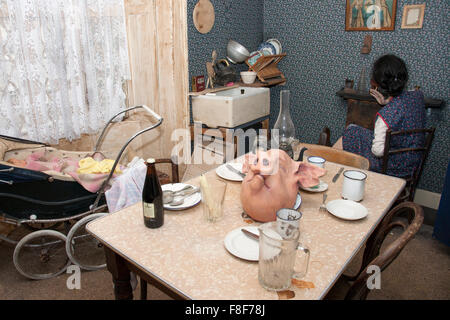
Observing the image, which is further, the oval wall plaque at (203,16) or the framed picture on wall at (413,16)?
the oval wall plaque at (203,16)

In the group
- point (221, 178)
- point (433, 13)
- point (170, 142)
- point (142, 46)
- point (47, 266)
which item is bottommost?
point (47, 266)

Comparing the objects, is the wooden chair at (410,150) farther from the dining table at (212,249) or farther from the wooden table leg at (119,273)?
the wooden table leg at (119,273)

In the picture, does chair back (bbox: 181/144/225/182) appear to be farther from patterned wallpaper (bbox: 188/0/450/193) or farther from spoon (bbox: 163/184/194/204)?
spoon (bbox: 163/184/194/204)

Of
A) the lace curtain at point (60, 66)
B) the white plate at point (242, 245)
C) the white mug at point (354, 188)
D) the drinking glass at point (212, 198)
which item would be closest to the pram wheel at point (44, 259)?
the lace curtain at point (60, 66)

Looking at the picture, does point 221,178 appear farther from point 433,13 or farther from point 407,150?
point 433,13

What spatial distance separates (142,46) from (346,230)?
2441mm

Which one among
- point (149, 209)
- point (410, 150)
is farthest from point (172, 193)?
Answer: point (410, 150)

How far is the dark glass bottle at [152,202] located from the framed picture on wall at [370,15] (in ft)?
9.18

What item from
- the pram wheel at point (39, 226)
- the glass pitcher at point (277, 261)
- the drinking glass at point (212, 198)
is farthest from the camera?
the pram wheel at point (39, 226)

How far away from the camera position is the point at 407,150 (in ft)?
7.92

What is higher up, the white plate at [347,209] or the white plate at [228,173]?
the white plate at [228,173]

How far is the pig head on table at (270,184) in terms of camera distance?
1.20m

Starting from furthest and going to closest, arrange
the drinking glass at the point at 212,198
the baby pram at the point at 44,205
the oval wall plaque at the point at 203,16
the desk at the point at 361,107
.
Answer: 1. the desk at the point at 361,107
2. the oval wall plaque at the point at 203,16
3. the baby pram at the point at 44,205
4. the drinking glass at the point at 212,198

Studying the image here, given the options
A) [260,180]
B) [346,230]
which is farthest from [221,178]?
[346,230]
